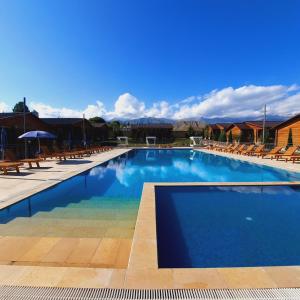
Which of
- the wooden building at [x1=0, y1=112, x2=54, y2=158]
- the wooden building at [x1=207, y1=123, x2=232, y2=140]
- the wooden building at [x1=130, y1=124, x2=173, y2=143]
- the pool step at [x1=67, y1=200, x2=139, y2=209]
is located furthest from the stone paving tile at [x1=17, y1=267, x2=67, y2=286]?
the wooden building at [x1=130, y1=124, x2=173, y2=143]

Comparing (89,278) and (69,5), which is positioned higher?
(69,5)

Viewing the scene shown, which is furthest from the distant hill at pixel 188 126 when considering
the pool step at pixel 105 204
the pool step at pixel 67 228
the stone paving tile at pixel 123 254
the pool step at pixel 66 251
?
the pool step at pixel 66 251

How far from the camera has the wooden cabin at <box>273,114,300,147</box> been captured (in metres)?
24.0

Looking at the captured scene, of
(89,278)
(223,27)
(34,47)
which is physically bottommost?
(89,278)

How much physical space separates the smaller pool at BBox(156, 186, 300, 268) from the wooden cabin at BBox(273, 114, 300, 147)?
57.6ft

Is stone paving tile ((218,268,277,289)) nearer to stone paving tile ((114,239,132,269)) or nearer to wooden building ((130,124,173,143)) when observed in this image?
stone paving tile ((114,239,132,269))

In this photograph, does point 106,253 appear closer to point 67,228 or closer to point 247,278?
point 67,228

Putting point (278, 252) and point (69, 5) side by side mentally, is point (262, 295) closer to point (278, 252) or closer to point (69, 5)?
point (278, 252)

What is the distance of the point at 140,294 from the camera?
261 centimetres

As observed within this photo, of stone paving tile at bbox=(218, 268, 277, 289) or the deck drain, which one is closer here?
the deck drain

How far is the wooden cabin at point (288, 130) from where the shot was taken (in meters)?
24.0

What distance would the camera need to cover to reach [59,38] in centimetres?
1478

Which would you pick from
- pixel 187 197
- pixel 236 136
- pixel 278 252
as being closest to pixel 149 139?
pixel 236 136

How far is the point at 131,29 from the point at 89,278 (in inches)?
645
